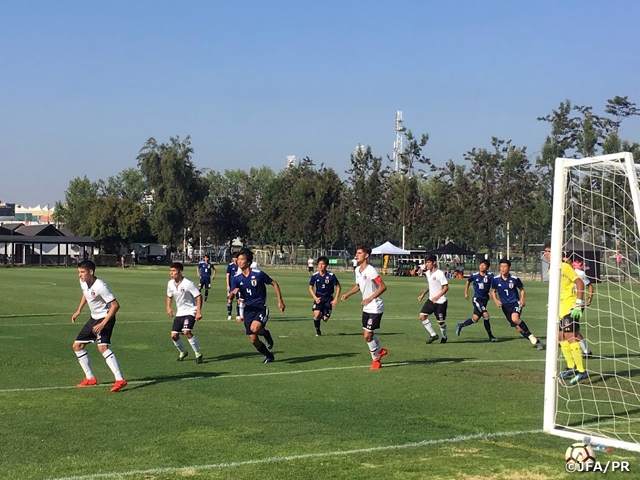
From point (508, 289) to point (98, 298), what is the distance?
9.20 m

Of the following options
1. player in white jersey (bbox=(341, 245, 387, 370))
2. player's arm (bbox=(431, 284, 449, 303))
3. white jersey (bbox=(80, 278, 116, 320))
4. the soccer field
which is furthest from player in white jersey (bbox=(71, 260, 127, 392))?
player's arm (bbox=(431, 284, 449, 303))

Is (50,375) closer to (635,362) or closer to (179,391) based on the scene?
(179,391)

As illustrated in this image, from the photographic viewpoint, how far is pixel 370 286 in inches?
558

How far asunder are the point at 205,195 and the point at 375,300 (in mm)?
98726

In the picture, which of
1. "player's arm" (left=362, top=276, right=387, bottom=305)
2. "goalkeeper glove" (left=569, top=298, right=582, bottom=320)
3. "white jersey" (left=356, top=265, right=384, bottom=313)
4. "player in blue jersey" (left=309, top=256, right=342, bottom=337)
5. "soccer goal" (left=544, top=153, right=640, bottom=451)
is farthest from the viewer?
"player in blue jersey" (left=309, top=256, right=342, bottom=337)

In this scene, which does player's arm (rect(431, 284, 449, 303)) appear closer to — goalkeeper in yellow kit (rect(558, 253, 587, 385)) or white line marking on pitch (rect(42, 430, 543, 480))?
goalkeeper in yellow kit (rect(558, 253, 587, 385))

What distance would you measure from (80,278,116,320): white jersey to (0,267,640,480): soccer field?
1123 millimetres

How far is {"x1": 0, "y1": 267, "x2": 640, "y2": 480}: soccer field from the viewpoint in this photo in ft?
24.9

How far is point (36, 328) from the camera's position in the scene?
68.1 ft

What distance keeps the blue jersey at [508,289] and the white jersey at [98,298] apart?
8966mm

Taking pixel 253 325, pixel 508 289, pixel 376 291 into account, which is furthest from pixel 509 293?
pixel 253 325

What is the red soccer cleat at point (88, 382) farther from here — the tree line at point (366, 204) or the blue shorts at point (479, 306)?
the tree line at point (366, 204)

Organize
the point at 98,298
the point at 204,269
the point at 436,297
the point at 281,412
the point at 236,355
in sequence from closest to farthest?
the point at 281,412
the point at 98,298
the point at 236,355
the point at 436,297
the point at 204,269

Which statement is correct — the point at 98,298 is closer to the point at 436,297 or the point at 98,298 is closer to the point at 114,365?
the point at 114,365
